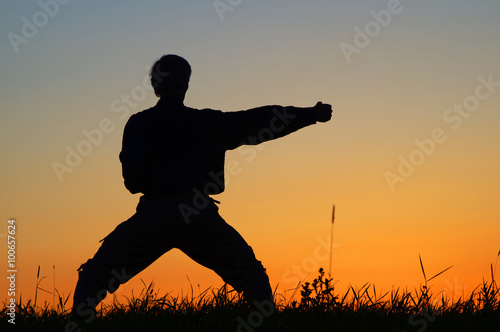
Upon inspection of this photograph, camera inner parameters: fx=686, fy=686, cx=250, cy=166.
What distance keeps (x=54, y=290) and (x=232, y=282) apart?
1.67 m

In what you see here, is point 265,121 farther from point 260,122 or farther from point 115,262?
point 115,262

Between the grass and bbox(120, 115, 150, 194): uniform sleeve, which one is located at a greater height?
bbox(120, 115, 150, 194): uniform sleeve

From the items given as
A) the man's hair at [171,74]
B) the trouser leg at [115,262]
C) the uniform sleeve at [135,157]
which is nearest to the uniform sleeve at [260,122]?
the man's hair at [171,74]

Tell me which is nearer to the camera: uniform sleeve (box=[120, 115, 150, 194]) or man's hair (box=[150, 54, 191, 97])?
uniform sleeve (box=[120, 115, 150, 194])

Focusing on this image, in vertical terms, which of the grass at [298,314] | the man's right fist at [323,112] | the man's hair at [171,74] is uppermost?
the man's hair at [171,74]

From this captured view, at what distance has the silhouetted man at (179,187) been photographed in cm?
571

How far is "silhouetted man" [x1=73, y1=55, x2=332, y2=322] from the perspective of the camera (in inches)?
225

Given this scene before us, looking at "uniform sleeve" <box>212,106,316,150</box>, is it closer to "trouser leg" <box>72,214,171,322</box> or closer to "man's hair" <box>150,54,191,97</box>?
"man's hair" <box>150,54,191,97</box>

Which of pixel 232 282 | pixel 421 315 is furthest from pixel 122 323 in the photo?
pixel 421 315

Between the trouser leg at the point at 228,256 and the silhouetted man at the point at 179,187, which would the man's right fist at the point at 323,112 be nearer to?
the silhouetted man at the point at 179,187

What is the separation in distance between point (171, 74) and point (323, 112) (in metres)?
1.37

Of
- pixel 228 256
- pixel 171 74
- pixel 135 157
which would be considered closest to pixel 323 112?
pixel 171 74

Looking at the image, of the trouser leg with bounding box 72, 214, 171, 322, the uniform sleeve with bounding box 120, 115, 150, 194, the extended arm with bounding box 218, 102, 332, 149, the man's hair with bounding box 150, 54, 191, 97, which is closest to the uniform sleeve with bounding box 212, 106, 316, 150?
the extended arm with bounding box 218, 102, 332, 149

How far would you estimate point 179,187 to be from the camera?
569 cm
